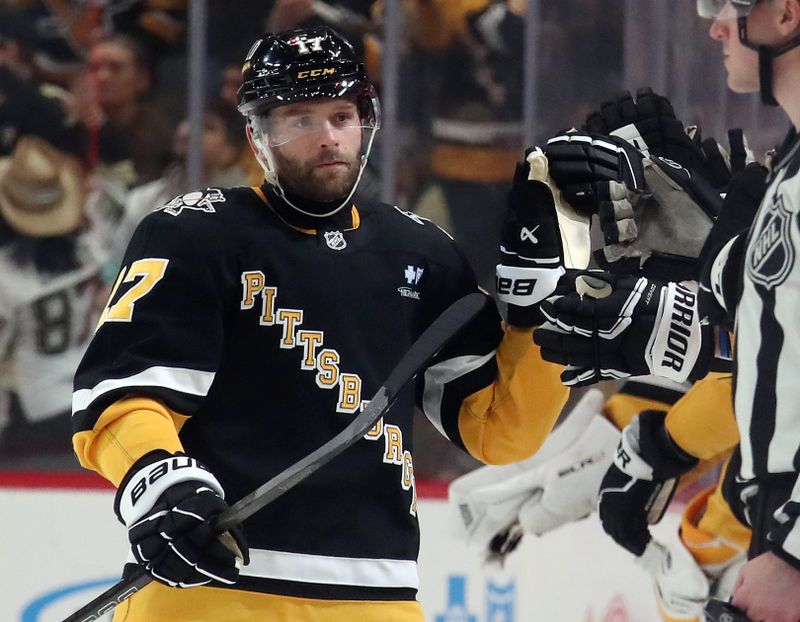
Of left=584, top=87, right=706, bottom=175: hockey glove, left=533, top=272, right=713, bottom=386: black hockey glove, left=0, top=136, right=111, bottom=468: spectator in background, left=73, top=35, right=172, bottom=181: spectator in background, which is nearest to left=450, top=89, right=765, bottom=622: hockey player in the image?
left=584, top=87, right=706, bottom=175: hockey glove

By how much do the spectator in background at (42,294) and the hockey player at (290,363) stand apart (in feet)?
5.08

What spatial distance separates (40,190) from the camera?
3.71 metres

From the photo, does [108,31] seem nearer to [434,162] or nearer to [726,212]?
[434,162]

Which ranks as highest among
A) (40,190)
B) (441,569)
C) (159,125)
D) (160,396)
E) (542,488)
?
(159,125)

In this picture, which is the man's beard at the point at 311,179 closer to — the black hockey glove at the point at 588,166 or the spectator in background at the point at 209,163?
the black hockey glove at the point at 588,166

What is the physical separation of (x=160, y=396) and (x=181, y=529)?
20cm

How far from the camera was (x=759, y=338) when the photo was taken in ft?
5.04

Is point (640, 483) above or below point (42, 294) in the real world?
below

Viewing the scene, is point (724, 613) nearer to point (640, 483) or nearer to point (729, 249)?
point (729, 249)

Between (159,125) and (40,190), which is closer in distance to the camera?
(40,190)

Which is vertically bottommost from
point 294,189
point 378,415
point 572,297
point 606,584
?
point 606,584

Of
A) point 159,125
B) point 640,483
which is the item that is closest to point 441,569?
point 640,483

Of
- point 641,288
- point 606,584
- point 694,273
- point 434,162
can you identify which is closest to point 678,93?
point 434,162

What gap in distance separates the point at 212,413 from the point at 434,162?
2.12 meters
